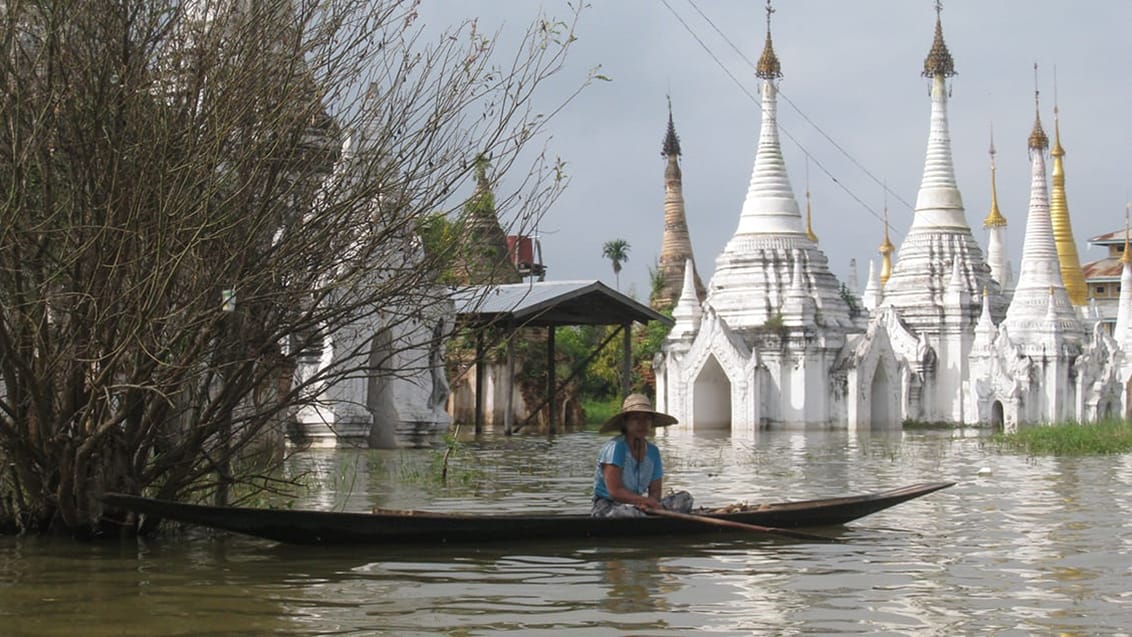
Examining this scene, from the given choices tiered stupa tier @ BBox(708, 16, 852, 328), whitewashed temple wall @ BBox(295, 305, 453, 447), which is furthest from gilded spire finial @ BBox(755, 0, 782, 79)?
whitewashed temple wall @ BBox(295, 305, 453, 447)

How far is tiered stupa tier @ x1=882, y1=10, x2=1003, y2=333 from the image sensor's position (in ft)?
156

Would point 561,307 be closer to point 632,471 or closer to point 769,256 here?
point 769,256

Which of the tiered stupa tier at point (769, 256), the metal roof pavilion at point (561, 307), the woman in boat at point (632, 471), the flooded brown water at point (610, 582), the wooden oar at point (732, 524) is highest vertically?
the tiered stupa tier at point (769, 256)

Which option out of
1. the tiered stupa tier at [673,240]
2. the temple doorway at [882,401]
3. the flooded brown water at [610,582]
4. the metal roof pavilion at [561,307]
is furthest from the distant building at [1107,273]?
the flooded brown water at [610,582]

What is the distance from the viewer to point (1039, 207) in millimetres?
44938

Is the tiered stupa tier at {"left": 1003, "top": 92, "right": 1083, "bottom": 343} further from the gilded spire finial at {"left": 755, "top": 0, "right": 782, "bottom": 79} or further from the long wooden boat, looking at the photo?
the long wooden boat

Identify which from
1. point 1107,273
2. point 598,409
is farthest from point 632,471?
point 1107,273

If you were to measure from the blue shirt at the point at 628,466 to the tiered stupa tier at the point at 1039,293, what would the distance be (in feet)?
110

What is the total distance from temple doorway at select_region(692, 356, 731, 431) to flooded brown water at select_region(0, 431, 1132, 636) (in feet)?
90.2

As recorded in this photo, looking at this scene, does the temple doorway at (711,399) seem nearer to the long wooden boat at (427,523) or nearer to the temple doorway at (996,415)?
the temple doorway at (996,415)

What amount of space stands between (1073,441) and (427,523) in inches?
662

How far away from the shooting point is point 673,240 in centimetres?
6325

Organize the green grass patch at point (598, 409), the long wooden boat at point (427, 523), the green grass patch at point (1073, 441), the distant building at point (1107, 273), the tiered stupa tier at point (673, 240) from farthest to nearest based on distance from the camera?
the distant building at point (1107, 273)
the tiered stupa tier at point (673, 240)
the green grass patch at point (598, 409)
the green grass patch at point (1073, 441)
the long wooden boat at point (427, 523)

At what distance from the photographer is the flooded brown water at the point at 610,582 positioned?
7973 millimetres
